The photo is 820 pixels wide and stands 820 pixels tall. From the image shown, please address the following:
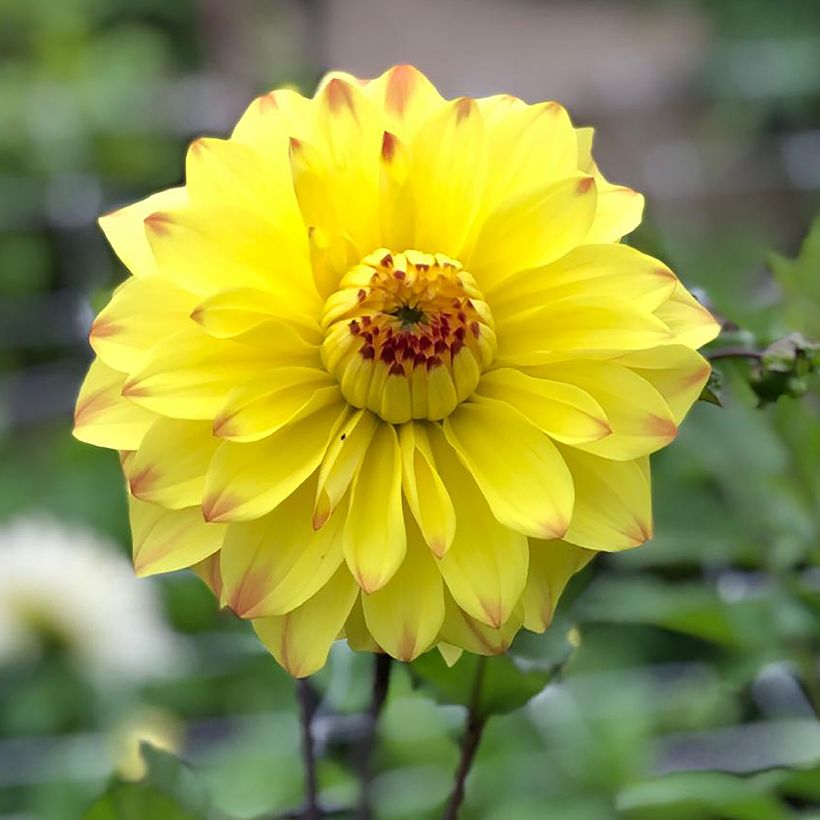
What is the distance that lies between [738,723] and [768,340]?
38cm

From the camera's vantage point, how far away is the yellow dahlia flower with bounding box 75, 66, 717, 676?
1.02 ft

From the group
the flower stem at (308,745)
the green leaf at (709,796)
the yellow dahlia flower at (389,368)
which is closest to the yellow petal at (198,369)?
the yellow dahlia flower at (389,368)

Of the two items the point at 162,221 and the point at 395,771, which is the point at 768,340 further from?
the point at 395,771

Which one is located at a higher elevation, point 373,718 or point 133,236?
point 133,236

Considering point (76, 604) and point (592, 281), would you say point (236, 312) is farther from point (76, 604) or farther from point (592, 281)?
point (76, 604)

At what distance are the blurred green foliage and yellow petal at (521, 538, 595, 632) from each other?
1.9 inches

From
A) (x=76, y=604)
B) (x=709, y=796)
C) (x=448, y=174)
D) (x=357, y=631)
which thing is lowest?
(x=76, y=604)

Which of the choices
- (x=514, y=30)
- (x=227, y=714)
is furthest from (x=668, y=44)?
(x=227, y=714)

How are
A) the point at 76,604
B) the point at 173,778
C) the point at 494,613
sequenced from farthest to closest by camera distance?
the point at 76,604, the point at 173,778, the point at 494,613

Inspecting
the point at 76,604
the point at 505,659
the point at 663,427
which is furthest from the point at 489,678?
the point at 76,604

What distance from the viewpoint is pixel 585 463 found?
328 millimetres

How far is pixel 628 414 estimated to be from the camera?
0.32 meters

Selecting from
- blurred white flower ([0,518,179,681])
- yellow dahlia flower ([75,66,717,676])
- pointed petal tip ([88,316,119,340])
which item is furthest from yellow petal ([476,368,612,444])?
blurred white flower ([0,518,179,681])

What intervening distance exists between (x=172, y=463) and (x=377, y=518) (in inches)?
2.2
